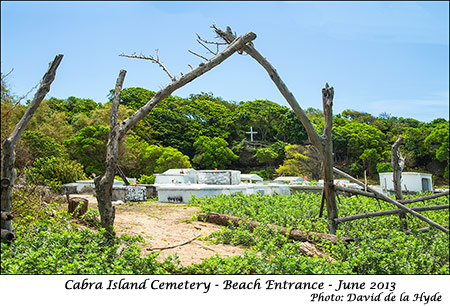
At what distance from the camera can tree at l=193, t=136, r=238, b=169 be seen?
77.6 feet

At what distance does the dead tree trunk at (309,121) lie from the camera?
159 inches

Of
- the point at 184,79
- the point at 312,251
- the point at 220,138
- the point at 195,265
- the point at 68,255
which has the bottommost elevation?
the point at 312,251

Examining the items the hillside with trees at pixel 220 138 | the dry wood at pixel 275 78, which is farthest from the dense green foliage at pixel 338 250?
the hillside with trees at pixel 220 138

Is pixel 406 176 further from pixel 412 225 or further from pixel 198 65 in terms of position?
pixel 198 65

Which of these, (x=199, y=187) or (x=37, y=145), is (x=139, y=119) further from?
(x=37, y=145)

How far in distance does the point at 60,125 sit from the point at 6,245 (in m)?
19.8

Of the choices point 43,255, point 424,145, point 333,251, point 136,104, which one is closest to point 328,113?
point 333,251

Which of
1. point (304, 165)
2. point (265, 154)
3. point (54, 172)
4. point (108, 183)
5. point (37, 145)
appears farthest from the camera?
point (265, 154)

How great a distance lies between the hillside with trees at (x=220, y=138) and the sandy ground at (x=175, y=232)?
12109mm

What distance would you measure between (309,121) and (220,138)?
22.0m

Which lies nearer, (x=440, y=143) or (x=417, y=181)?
(x=417, y=181)

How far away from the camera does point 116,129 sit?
10.6ft

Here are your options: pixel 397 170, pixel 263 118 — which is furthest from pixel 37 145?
pixel 263 118

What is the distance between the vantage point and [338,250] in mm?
3645
